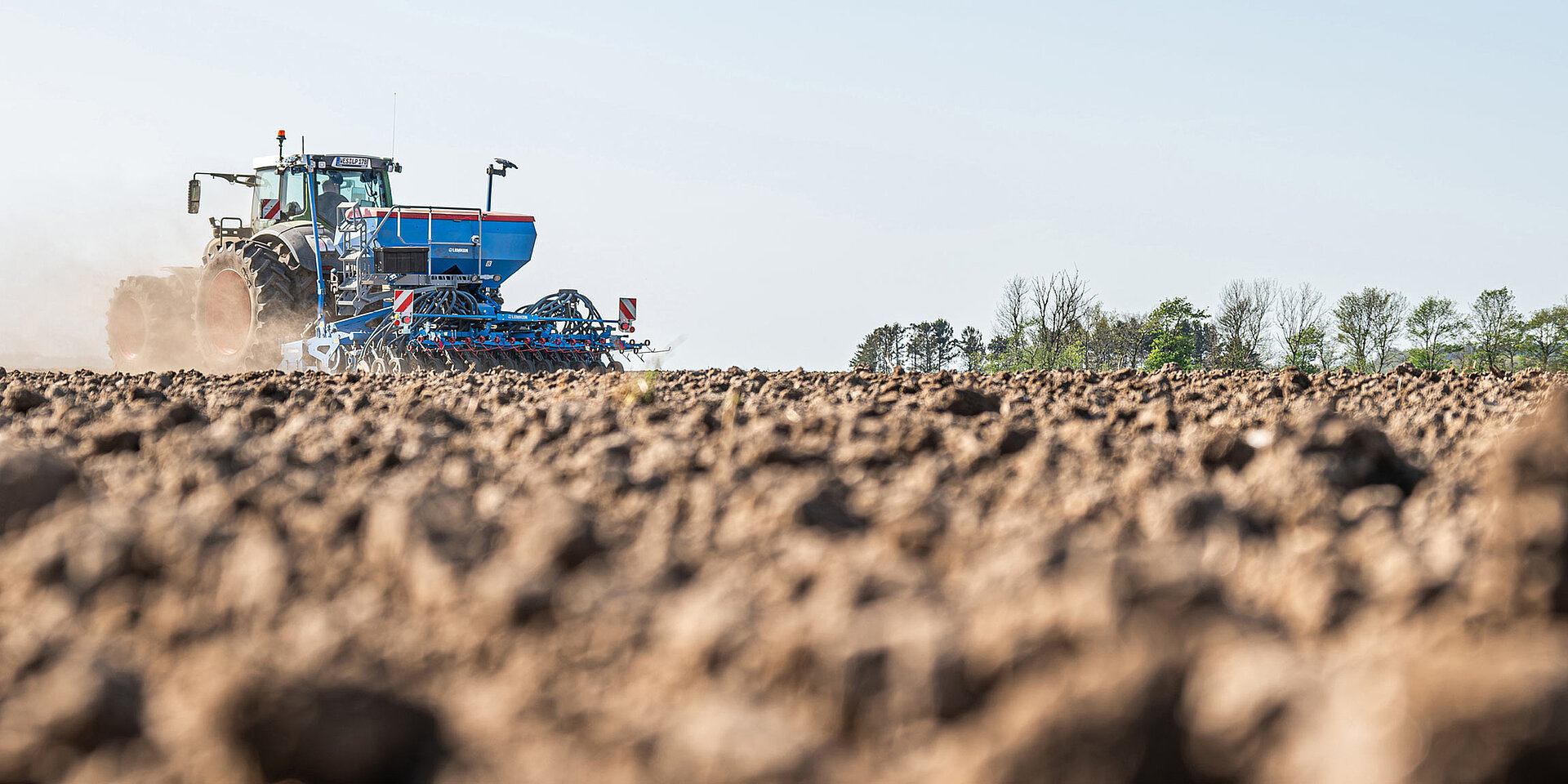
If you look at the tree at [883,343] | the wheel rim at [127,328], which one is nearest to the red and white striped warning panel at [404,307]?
the wheel rim at [127,328]

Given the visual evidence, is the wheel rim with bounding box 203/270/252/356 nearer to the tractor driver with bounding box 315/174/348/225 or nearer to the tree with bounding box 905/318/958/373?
the tractor driver with bounding box 315/174/348/225

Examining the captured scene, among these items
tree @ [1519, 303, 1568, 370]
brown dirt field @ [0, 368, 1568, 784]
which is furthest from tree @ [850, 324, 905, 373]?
brown dirt field @ [0, 368, 1568, 784]

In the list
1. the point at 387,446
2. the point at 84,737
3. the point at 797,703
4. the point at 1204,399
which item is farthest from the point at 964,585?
the point at 1204,399

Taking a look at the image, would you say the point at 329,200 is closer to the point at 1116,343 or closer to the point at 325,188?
the point at 325,188

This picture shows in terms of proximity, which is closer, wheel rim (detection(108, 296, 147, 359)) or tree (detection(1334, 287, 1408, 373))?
wheel rim (detection(108, 296, 147, 359))

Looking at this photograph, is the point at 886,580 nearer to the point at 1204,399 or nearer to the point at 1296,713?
the point at 1296,713

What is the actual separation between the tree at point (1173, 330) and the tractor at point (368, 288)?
45814mm

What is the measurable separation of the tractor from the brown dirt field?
39.6 ft

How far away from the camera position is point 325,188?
15742 millimetres

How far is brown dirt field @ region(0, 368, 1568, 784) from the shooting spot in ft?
3.73

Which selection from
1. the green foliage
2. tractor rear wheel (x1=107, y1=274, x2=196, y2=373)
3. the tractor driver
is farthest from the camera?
the green foliage

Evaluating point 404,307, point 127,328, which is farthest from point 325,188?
point 127,328

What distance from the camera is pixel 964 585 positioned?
161cm

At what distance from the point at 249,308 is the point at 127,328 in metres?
3.86
